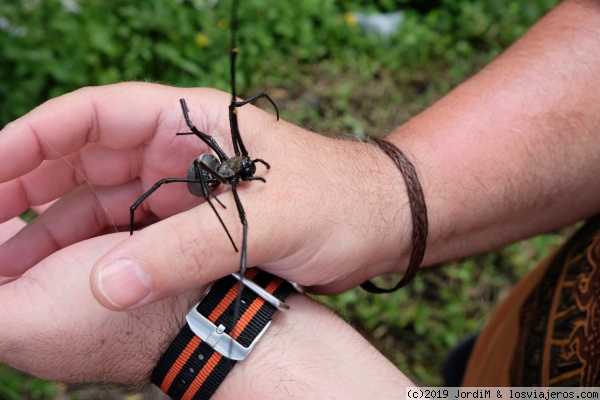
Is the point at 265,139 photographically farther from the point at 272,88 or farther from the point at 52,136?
the point at 272,88

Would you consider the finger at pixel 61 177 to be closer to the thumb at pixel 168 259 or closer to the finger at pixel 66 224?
the finger at pixel 66 224

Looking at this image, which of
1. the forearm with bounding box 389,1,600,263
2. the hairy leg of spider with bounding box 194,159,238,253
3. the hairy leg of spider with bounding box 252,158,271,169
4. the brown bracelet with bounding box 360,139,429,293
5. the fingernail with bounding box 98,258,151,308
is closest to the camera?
the fingernail with bounding box 98,258,151,308

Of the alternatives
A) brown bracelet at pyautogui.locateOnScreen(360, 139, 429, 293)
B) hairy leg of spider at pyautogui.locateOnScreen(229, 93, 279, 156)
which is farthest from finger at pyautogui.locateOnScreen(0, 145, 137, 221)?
brown bracelet at pyautogui.locateOnScreen(360, 139, 429, 293)

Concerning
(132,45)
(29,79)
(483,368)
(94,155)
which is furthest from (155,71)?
(483,368)

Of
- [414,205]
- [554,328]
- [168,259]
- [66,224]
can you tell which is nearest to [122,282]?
[168,259]

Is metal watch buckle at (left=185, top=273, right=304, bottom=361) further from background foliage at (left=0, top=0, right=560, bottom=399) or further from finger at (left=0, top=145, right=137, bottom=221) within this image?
background foliage at (left=0, top=0, right=560, bottom=399)

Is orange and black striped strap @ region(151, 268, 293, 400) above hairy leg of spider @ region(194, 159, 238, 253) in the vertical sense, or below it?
below
